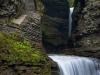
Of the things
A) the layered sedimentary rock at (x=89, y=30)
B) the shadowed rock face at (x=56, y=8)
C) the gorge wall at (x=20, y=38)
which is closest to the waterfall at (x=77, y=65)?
the gorge wall at (x=20, y=38)

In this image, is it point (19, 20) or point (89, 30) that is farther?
point (89, 30)

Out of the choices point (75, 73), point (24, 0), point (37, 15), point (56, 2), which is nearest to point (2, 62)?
point (75, 73)

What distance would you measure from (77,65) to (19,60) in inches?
224

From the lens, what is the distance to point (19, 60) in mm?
11164

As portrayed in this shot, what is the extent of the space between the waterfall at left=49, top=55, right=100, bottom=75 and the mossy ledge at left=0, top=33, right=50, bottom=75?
182 centimetres

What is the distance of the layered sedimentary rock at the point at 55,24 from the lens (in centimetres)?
2533

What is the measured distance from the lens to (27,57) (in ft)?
38.4

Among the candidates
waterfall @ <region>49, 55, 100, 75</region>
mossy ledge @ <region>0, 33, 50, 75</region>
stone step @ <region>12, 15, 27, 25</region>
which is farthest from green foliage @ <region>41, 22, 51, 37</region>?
mossy ledge @ <region>0, 33, 50, 75</region>

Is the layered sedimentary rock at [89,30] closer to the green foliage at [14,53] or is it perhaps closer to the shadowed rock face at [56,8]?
the shadowed rock face at [56,8]

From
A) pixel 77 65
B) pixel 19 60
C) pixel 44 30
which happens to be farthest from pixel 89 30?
pixel 19 60

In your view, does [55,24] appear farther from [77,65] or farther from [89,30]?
[77,65]

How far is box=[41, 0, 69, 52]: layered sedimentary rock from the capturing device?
2533cm

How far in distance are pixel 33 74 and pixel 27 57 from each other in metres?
1.13

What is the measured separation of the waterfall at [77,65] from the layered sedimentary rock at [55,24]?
8.46 m
